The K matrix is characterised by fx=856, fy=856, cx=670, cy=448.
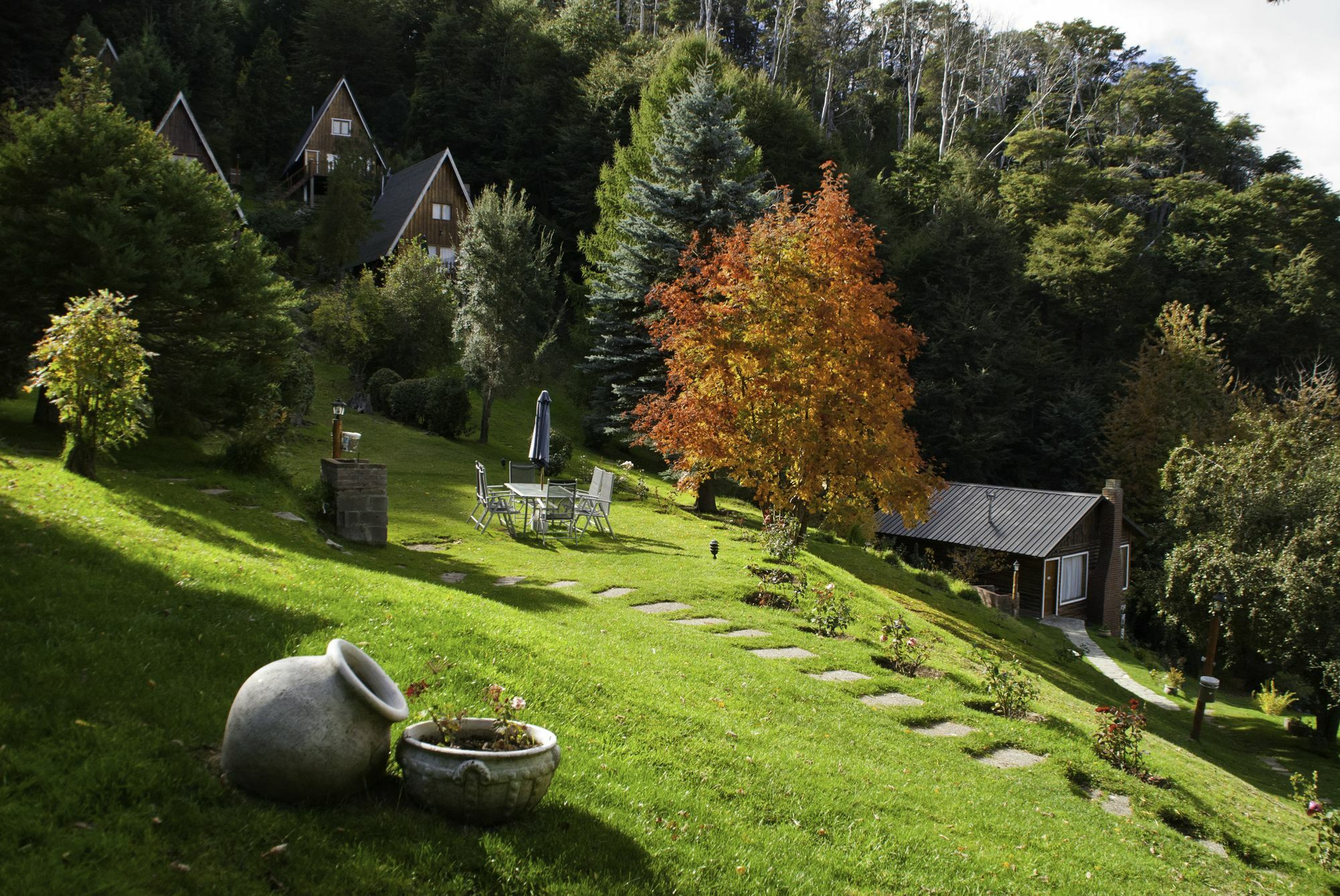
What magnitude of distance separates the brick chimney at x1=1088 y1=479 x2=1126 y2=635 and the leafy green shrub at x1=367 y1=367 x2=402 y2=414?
86.5 feet

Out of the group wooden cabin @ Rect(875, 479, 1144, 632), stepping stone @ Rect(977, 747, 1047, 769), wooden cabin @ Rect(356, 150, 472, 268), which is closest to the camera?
stepping stone @ Rect(977, 747, 1047, 769)

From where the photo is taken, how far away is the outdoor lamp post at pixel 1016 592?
29.1 meters

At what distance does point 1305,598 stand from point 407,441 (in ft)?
76.0

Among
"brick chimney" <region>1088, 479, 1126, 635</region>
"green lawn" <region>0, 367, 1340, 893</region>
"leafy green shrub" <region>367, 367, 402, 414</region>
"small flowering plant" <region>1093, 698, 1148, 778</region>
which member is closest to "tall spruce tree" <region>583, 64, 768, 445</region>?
"leafy green shrub" <region>367, 367, 402, 414</region>

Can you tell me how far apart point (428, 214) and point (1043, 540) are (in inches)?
1186

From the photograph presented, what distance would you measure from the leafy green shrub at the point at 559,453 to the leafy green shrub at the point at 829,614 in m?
10.8

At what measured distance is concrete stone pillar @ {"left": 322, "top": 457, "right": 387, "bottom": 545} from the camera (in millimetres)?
13164

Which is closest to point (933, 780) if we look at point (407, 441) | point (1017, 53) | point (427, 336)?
point (407, 441)

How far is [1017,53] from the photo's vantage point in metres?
60.6

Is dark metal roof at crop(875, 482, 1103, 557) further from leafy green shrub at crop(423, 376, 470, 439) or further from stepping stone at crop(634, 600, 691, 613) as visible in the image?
stepping stone at crop(634, 600, 691, 613)

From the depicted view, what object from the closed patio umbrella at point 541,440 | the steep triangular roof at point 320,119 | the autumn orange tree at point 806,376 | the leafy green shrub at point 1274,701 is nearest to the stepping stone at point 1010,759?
the autumn orange tree at point 806,376

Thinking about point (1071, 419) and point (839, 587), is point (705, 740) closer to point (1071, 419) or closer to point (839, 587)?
point (839, 587)

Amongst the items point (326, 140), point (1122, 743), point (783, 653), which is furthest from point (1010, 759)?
point (326, 140)

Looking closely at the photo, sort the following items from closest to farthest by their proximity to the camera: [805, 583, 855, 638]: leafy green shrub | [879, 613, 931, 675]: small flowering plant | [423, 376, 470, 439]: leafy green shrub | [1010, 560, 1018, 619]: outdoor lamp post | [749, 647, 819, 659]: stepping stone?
1. [749, 647, 819, 659]: stepping stone
2. [879, 613, 931, 675]: small flowering plant
3. [805, 583, 855, 638]: leafy green shrub
4. [423, 376, 470, 439]: leafy green shrub
5. [1010, 560, 1018, 619]: outdoor lamp post
